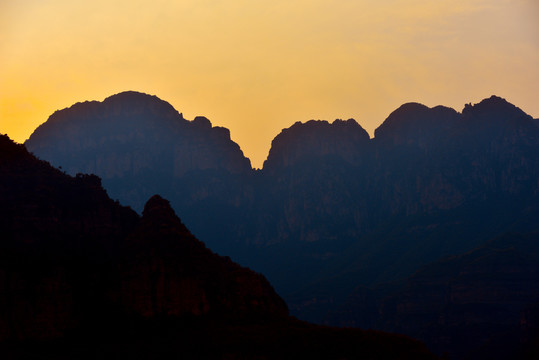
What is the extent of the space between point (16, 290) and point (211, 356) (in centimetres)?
2280

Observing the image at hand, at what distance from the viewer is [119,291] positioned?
128 metres

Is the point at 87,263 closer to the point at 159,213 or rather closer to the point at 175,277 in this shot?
the point at 175,277

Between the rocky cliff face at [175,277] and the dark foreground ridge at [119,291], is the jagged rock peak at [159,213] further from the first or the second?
the dark foreground ridge at [119,291]

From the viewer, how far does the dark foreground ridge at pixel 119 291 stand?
11494 cm

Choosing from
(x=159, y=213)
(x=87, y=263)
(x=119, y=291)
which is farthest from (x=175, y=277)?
(x=159, y=213)

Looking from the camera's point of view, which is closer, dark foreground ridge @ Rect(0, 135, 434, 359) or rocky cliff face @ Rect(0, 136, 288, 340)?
dark foreground ridge @ Rect(0, 135, 434, 359)

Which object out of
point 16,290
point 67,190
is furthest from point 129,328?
point 67,190

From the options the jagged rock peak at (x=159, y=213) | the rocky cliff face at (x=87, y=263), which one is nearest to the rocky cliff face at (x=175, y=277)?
the jagged rock peak at (x=159, y=213)

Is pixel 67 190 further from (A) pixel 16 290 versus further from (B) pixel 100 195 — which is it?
(A) pixel 16 290

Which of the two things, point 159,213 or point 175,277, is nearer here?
point 175,277

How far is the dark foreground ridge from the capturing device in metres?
115

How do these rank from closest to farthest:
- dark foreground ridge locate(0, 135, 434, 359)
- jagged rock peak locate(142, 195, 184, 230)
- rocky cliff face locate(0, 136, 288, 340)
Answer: dark foreground ridge locate(0, 135, 434, 359)
rocky cliff face locate(0, 136, 288, 340)
jagged rock peak locate(142, 195, 184, 230)

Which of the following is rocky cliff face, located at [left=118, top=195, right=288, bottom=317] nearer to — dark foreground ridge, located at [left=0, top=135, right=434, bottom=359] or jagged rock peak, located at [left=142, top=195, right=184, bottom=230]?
jagged rock peak, located at [left=142, top=195, right=184, bottom=230]

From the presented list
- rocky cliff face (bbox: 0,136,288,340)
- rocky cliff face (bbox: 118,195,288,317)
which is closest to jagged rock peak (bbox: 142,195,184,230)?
rocky cliff face (bbox: 118,195,288,317)
